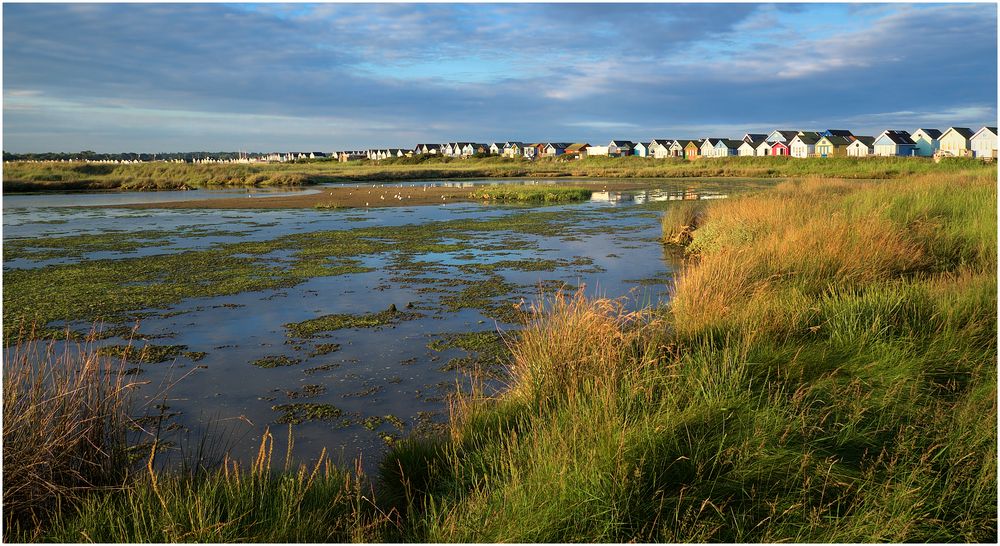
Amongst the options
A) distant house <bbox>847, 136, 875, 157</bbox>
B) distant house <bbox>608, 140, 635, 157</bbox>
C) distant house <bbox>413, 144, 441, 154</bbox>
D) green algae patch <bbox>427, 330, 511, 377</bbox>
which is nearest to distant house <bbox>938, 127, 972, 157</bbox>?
distant house <bbox>847, 136, 875, 157</bbox>

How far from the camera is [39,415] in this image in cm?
437

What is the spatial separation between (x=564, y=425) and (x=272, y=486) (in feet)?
6.63

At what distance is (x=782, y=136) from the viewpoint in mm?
103812

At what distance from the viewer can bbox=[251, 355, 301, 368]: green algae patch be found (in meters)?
8.26

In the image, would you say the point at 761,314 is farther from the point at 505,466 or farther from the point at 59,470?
the point at 59,470

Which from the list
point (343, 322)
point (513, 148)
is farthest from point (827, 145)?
point (343, 322)

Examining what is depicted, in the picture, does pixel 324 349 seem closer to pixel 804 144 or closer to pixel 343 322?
pixel 343 322

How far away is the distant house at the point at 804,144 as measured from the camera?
317 ft

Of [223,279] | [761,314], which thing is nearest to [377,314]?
[223,279]

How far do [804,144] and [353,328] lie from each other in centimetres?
10010

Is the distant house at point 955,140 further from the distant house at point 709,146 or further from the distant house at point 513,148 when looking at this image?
the distant house at point 513,148

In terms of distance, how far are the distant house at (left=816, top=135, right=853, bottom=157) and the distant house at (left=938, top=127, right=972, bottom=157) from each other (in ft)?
36.6

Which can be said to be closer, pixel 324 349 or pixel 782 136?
pixel 324 349

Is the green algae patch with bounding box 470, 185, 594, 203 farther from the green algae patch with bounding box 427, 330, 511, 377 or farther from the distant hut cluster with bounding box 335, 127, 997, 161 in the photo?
the distant hut cluster with bounding box 335, 127, 997, 161
